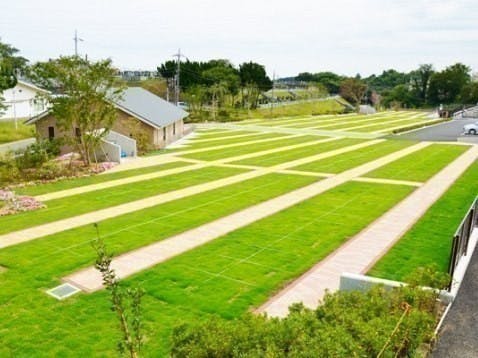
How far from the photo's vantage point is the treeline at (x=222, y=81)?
2726 inches

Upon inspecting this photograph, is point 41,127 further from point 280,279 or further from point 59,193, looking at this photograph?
point 280,279

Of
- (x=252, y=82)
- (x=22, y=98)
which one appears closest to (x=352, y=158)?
(x=22, y=98)

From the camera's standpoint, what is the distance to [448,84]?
305ft

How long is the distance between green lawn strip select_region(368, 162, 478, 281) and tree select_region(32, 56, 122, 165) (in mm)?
17436

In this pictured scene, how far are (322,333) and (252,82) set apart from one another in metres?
73.2

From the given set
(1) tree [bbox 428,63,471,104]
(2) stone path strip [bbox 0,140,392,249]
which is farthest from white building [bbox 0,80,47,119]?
(1) tree [bbox 428,63,471,104]

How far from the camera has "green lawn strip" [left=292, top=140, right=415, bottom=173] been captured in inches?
982

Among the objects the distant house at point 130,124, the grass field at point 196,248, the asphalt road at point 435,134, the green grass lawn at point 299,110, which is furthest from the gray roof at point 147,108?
the green grass lawn at point 299,110

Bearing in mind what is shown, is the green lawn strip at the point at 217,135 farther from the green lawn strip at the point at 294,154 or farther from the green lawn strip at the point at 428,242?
the green lawn strip at the point at 428,242

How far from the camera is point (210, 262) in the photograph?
37.7 feet

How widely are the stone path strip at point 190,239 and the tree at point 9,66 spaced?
16699mm

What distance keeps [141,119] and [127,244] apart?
19.9 metres

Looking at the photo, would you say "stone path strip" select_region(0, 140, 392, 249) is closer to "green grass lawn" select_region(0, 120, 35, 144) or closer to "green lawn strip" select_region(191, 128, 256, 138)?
"green lawn strip" select_region(191, 128, 256, 138)

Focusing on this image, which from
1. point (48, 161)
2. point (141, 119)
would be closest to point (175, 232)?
point (48, 161)
